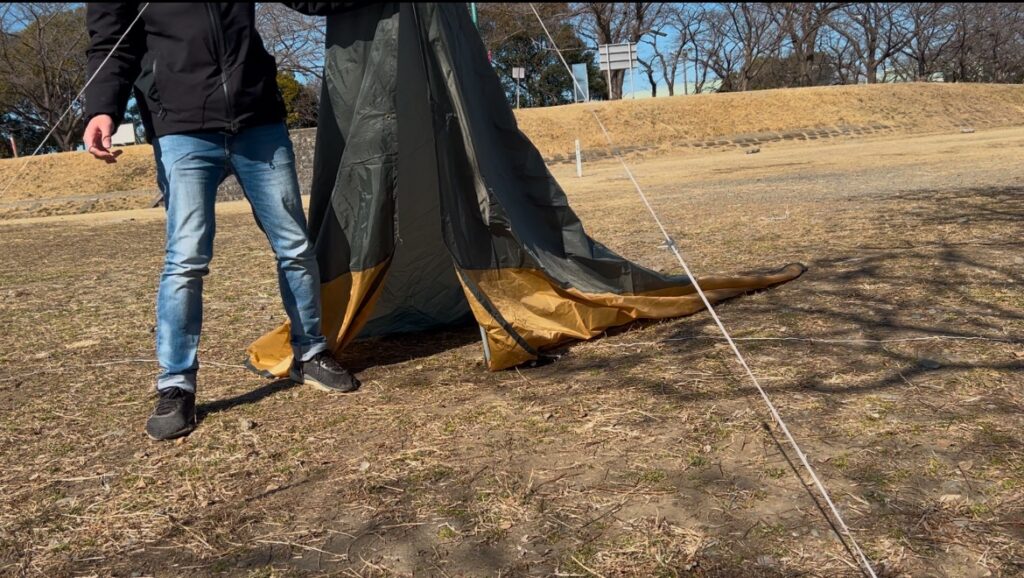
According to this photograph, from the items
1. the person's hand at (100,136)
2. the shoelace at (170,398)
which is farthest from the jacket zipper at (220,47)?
the shoelace at (170,398)

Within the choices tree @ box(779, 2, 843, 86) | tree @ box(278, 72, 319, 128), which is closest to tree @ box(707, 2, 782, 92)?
tree @ box(779, 2, 843, 86)

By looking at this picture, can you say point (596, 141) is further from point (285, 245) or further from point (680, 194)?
point (285, 245)

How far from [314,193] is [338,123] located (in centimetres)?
33

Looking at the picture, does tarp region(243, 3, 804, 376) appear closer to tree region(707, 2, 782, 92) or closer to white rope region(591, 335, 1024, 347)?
white rope region(591, 335, 1024, 347)

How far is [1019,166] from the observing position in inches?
438

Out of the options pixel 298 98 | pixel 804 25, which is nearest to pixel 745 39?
pixel 804 25

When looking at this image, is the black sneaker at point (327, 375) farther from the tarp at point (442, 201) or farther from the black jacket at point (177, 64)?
the black jacket at point (177, 64)

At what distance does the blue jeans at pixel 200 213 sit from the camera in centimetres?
280

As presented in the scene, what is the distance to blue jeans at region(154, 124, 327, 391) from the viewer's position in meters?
2.80

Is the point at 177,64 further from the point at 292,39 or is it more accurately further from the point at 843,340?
the point at 292,39

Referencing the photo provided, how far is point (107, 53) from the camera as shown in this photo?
2.77 metres

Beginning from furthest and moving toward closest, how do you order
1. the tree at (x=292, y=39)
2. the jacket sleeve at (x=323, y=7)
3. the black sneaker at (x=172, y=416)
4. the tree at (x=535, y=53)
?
the tree at (x=535, y=53), the tree at (x=292, y=39), the jacket sleeve at (x=323, y=7), the black sneaker at (x=172, y=416)

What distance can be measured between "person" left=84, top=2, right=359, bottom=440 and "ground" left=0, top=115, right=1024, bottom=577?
0.36 meters

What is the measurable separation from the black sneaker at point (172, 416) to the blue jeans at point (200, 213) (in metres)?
0.04
